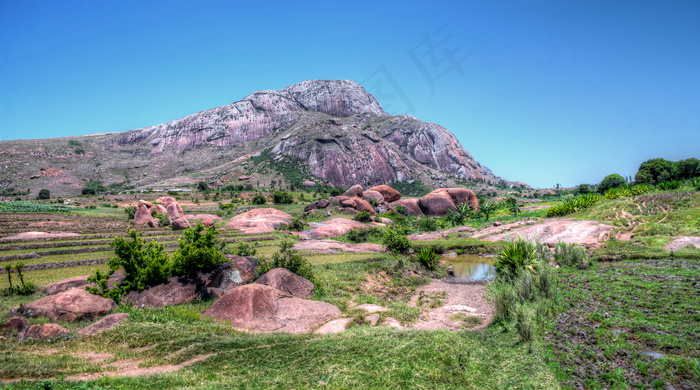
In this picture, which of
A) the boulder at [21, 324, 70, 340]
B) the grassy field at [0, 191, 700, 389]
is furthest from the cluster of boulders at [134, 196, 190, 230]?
the boulder at [21, 324, 70, 340]

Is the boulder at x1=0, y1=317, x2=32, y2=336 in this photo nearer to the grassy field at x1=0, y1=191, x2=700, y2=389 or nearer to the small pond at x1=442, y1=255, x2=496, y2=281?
the grassy field at x1=0, y1=191, x2=700, y2=389

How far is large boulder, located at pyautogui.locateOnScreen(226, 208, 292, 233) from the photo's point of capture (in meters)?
50.0

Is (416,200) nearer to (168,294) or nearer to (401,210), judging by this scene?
(401,210)

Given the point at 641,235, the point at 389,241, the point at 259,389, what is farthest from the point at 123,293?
the point at 641,235

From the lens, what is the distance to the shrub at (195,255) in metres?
16.5

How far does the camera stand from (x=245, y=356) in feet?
29.4

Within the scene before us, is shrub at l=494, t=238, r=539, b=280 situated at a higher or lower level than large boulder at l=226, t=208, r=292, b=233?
lower

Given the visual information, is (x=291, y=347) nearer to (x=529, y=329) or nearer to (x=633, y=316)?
(x=529, y=329)

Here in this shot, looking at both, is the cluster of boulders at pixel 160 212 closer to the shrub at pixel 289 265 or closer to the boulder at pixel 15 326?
the shrub at pixel 289 265

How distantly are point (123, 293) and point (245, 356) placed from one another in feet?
31.0

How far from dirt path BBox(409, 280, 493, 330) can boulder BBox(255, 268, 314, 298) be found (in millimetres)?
5894

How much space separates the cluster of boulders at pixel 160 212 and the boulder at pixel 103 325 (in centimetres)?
3469

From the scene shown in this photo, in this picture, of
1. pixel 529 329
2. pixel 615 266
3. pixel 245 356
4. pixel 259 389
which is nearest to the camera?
pixel 259 389

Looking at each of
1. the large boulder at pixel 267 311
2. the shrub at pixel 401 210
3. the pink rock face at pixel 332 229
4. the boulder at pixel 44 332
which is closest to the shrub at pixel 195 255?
the large boulder at pixel 267 311
